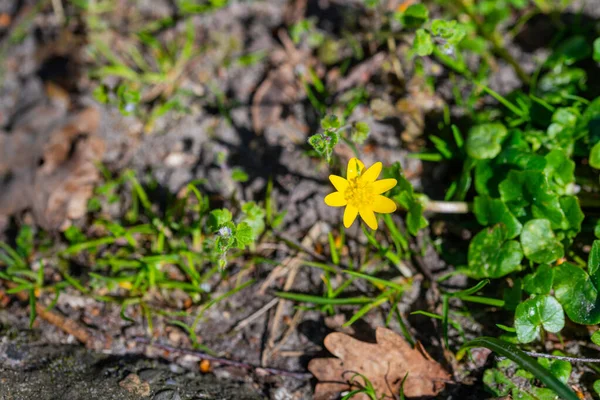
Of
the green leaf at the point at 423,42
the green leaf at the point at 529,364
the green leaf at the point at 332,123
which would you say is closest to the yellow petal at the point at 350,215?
the green leaf at the point at 332,123

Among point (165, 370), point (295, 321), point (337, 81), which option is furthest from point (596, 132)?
point (165, 370)

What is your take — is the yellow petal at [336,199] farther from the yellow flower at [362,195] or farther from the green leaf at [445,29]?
the green leaf at [445,29]

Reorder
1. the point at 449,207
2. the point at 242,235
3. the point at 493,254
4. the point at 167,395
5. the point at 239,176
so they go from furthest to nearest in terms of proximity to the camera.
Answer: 1. the point at 239,176
2. the point at 449,207
3. the point at 493,254
4. the point at 242,235
5. the point at 167,395

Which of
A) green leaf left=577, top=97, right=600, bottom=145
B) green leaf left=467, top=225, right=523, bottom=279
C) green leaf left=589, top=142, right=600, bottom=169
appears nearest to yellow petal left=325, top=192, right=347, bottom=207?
green leaf left=467, top=225, right=523, bottom=279

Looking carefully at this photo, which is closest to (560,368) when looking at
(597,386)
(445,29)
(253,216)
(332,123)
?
(597,386)

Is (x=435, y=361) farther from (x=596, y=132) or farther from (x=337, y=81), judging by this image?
(x=337, y=81)

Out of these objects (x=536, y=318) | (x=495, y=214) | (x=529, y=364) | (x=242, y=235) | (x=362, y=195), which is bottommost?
(x=536, y=318)

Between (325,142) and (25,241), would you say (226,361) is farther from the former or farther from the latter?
(25,241)

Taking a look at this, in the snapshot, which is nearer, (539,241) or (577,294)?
(577,294)

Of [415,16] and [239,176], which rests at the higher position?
[415,16]
